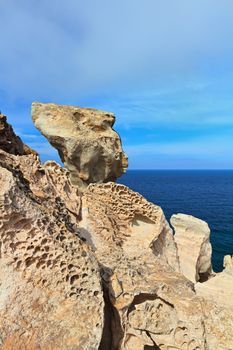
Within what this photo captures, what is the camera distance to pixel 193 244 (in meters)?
11.3

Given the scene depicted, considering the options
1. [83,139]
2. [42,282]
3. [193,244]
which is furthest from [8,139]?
[193,244]

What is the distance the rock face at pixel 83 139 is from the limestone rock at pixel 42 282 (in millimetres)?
10048

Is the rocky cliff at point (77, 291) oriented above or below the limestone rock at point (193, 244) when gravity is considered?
above

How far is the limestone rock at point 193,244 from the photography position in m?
10.9

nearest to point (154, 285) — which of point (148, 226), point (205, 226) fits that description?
Result: point (148, 226)

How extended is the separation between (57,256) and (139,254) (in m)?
2.89

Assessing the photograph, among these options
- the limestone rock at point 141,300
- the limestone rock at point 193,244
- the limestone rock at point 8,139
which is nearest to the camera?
the limestone rock at point 141,300

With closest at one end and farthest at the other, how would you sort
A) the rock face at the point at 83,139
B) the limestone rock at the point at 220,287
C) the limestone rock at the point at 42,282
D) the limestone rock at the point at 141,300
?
the limestone rock at the point at 42,282 < the limestone rock at the point at 141,300 < the limestone rock at the point at 220,287 < the rock face at the point at 83,139

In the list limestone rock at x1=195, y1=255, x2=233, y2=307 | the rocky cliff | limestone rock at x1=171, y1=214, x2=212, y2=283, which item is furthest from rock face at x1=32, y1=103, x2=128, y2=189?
limestone rock at x1=195, y1=255, x2=233, y2=307

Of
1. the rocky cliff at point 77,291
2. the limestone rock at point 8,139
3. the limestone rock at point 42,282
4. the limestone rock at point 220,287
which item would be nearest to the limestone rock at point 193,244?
the limestone rock at point 220,287

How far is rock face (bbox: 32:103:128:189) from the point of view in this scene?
14.6 m

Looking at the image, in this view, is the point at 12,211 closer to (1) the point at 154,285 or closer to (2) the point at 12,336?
(2) the point at 12,336

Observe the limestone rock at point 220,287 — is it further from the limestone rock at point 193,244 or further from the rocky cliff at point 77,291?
the rocky cliff at point 77,291

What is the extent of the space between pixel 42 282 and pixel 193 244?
→ 8.00 metres
